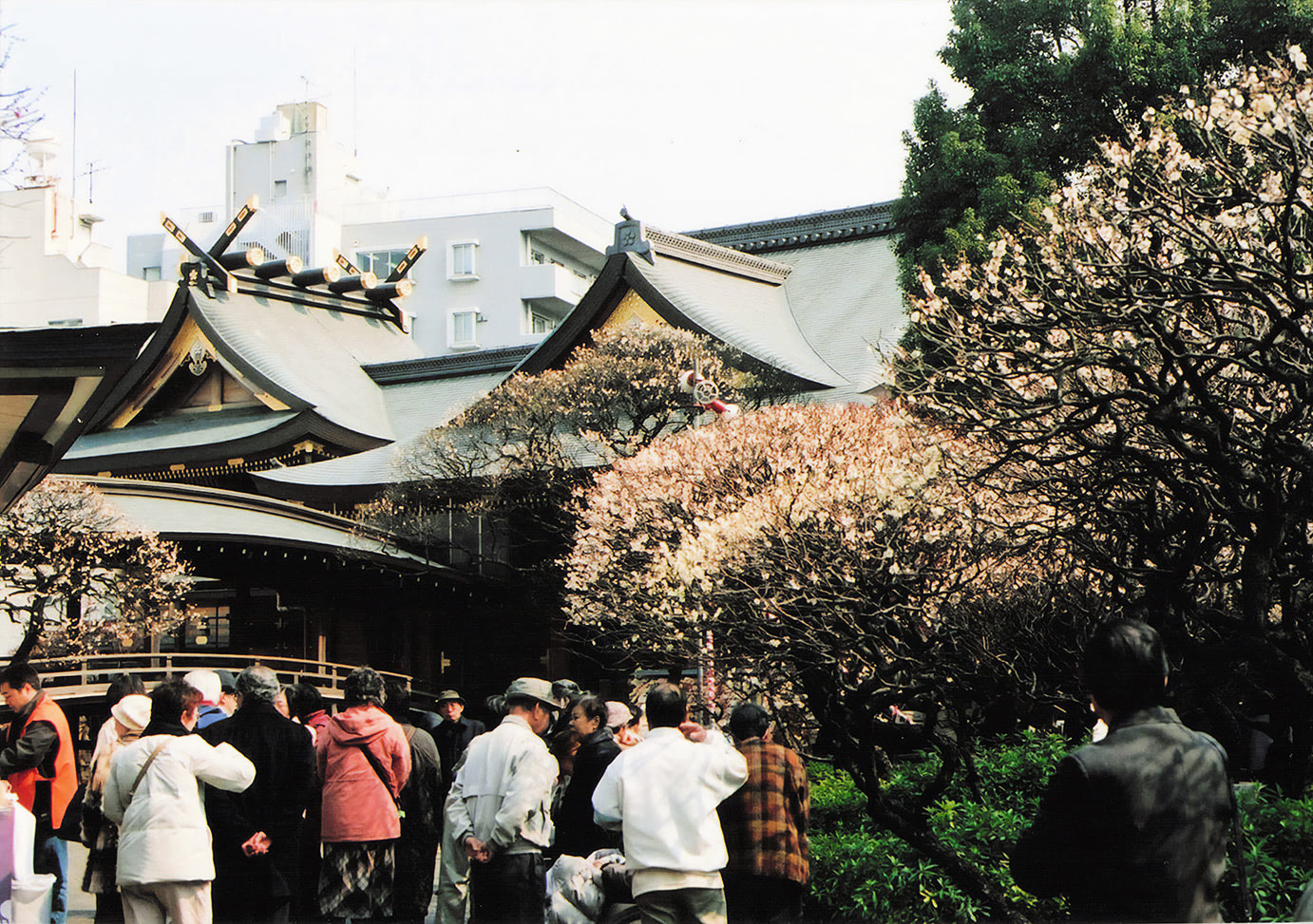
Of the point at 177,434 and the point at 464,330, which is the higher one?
the point at 464,330

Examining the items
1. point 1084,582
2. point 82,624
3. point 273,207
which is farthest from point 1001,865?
point 273,207

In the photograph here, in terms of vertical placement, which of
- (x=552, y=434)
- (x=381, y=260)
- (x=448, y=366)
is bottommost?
(x=552, y=434)

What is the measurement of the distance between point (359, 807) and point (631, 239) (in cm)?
2131

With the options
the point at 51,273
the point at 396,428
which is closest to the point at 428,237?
the point at 51,273

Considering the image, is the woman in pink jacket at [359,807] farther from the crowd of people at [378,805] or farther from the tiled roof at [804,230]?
the tiled roof at [804,230]

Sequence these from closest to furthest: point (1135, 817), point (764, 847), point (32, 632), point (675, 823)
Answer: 1. point (1135, 817)
2. point (675, 823)
3. point (764, 847)
4. point (32, 632)

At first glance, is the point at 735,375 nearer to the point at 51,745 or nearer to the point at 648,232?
the point at 648,232

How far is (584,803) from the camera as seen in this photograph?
6980 millimetres

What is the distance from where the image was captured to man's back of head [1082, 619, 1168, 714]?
11.8 ft

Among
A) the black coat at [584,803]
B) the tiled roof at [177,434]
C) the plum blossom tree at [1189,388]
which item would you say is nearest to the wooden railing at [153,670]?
the tiled roof at [177,434]

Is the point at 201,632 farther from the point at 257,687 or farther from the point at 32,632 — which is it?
the point at 257,687

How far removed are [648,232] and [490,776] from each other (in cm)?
2230

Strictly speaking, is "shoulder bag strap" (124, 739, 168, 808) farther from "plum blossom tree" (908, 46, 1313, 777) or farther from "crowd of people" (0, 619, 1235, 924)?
"plum blossom tree" (908, 46, 1313, 777)

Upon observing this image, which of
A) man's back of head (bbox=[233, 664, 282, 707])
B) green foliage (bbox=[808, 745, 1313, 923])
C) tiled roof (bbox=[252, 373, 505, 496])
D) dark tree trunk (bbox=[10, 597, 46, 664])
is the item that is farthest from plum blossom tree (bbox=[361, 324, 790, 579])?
man's back of head (bbox=[233, 664, 282, 707])
